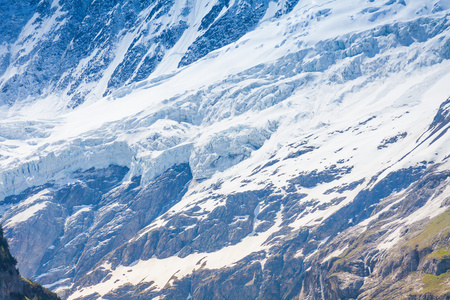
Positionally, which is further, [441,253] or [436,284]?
[441,253]

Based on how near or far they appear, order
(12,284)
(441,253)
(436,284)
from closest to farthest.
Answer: (12,284) → (436,284) → (441,253)

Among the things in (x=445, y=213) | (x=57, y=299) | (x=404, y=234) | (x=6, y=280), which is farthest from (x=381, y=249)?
(x=6, y=280)

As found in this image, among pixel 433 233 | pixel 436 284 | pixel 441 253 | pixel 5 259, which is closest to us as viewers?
pixel 5 259

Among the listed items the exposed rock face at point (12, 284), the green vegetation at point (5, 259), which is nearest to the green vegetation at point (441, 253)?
the exposed rock face at point (12, 284)

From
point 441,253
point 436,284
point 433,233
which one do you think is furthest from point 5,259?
point 433,233

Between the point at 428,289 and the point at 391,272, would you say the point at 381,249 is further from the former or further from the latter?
the point at 428,289

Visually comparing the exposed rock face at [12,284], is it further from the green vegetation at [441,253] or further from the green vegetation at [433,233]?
the green vegetation at [433,233]

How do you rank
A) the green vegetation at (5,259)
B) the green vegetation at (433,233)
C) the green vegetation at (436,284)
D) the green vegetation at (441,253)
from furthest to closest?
the green vegetation at (433,233) → the green vegetation at (441,253) → the green vegetation at (436,284) → the green vegetation at (5,259)

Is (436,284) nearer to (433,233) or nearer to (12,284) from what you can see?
(433,233)

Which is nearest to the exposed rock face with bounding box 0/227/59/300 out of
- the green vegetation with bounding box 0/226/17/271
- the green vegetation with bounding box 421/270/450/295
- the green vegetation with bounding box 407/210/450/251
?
the green vegetation with bounding box 0/226/17/271
